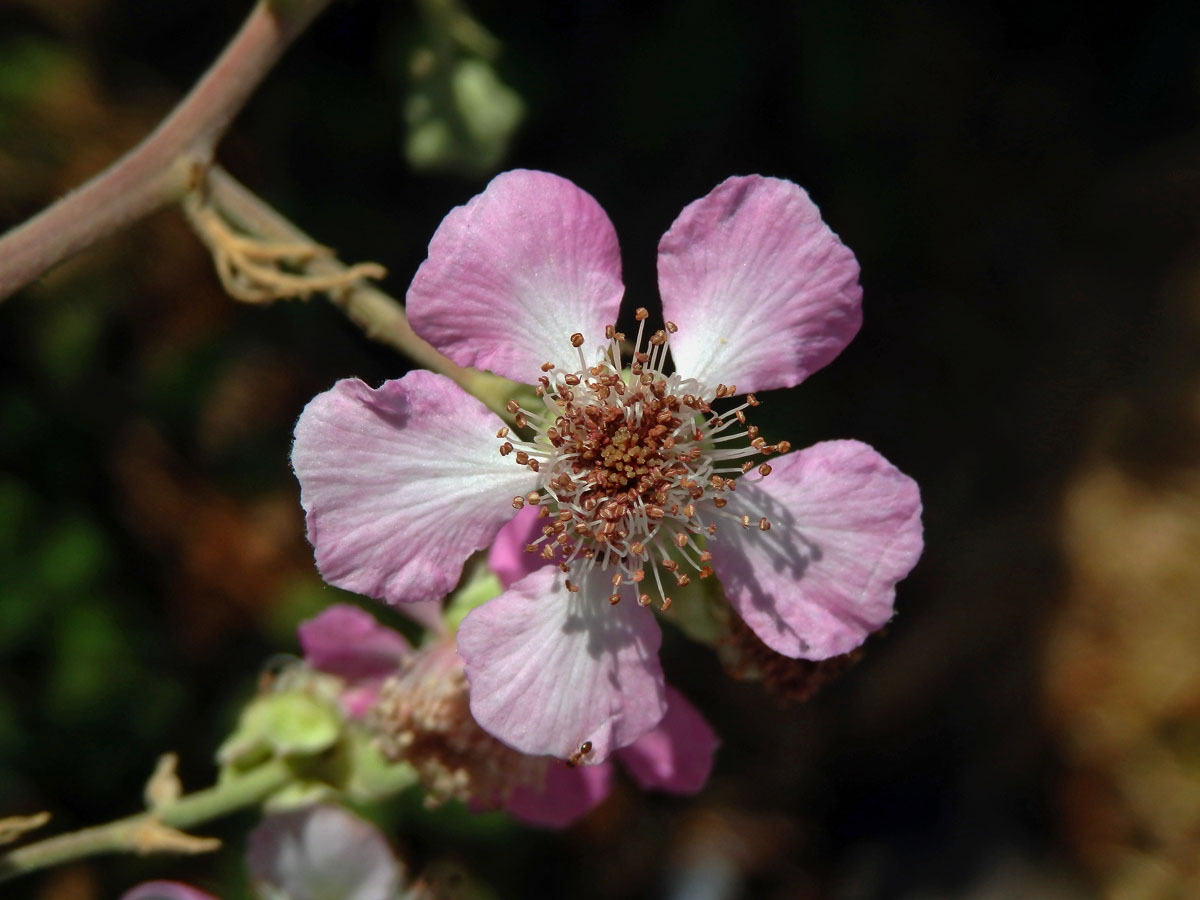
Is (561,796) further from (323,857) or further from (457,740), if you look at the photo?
(323,857)

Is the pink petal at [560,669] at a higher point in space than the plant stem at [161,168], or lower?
lower


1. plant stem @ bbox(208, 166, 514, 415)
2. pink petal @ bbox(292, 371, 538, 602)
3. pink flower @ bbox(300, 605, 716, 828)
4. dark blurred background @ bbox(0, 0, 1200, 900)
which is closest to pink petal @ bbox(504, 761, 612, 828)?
pink flower @ bbox(300, 605, 716, 828)

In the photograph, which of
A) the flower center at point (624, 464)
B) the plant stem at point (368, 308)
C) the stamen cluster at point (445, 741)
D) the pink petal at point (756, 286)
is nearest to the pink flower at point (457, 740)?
the stamen cluster at point (445, 741)

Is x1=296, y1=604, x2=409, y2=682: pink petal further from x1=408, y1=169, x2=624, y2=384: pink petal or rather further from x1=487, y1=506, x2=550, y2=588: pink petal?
x1=408, y1=169, x2=624, y2=384: pink petal

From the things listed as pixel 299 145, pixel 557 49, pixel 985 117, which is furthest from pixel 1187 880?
pixel 299 145

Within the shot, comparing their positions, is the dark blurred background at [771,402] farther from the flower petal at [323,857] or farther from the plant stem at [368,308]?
the flower petal at [323,857]

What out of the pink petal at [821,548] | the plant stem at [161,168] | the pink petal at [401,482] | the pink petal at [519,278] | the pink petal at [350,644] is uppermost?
the plant stem at [161,168]
